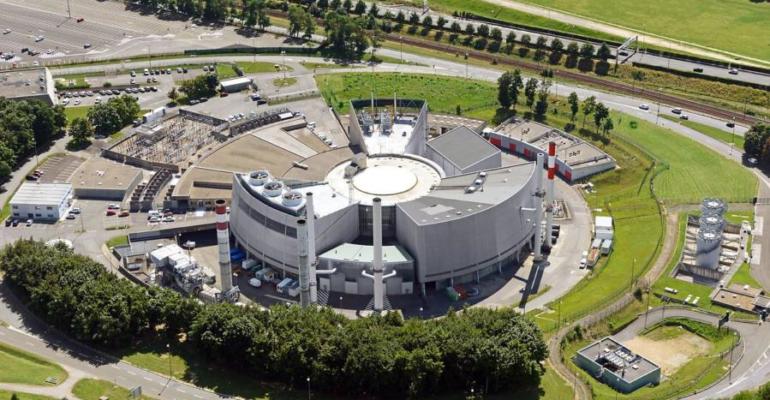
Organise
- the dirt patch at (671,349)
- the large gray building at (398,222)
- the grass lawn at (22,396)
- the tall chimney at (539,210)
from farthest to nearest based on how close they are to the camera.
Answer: the tall chimney at (539,210), the large gray building at (398,222), the dirt patch at (671,349), the grass lawn at (22,396)

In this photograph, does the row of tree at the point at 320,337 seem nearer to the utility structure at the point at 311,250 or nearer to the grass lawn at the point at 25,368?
the grass lawn at the point at 25,368

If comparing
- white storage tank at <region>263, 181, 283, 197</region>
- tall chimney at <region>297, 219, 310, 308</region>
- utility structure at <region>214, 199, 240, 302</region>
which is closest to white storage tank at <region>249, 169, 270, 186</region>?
white storage tank at <region>263, 181, 283, 197</region>

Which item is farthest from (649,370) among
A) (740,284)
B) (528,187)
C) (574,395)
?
(528,187)

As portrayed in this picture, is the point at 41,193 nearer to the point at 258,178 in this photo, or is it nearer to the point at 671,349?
the point at 258,178

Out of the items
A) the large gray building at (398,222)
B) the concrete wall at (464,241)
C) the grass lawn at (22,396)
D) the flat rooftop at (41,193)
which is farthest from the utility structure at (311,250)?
the flat rooftop at (41,193)

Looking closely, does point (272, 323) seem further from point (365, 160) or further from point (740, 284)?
point (740, 284)

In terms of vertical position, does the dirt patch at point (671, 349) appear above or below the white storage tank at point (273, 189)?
below
